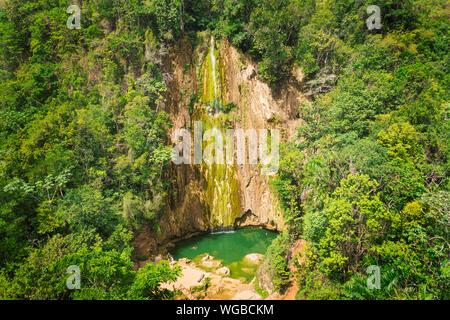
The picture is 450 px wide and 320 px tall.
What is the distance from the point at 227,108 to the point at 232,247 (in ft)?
43.7

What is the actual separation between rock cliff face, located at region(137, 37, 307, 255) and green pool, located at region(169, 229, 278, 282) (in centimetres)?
88

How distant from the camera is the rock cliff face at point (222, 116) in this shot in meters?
24.0

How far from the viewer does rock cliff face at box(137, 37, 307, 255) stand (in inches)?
946

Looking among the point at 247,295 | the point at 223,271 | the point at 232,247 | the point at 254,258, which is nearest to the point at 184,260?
the point at 223,271

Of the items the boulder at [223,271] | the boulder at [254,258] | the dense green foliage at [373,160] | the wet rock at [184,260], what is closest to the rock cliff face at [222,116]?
the wet rock at [184,260]

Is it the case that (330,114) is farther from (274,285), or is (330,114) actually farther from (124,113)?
(124,113)

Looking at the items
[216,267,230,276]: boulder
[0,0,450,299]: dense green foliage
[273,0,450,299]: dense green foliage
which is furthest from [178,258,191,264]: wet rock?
[273,0,450,299]: dense green foliage

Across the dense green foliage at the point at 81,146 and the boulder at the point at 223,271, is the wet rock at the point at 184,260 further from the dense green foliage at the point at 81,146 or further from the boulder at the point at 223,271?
the dense green foliage at the point at 81,146

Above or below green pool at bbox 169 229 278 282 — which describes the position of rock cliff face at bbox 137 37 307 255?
above

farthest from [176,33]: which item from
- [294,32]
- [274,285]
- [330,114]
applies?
[274,285]

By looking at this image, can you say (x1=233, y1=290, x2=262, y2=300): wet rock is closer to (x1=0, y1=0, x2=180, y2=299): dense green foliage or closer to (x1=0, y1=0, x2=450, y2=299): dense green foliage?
(x1=0, y1=0, x2=450, y2=299): dense green foliage

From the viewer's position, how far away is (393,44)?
2172 centimetres

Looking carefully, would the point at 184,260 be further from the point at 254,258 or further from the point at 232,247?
the point at 254,258

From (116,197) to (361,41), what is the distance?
25.0m
